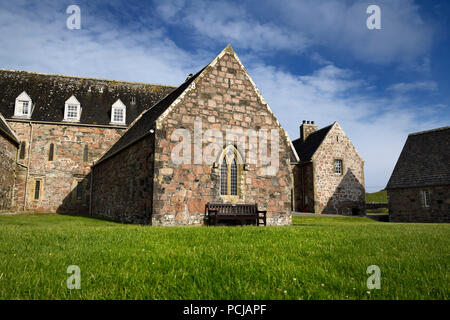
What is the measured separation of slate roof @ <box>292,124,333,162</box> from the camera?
33481 millimetres

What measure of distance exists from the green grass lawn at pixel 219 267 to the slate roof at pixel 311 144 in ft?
86.7

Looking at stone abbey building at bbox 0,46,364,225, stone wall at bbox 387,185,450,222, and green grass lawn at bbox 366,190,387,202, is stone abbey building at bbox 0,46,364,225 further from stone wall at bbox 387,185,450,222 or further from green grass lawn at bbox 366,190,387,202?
green grass lawn at bbox 366,190,387,202

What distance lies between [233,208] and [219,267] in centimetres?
955

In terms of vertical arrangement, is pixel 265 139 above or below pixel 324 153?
below

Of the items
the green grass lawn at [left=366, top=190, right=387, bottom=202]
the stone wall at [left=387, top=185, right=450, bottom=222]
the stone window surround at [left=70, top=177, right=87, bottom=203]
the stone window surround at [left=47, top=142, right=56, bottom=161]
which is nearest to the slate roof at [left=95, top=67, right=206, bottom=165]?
the stone window surround at [left=70, top=177, right=87, bottom=203]

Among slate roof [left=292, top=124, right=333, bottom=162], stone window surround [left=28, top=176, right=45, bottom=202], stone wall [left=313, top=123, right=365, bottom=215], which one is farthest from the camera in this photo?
slate roof [left=292, top=124, right=333, bottom=162]

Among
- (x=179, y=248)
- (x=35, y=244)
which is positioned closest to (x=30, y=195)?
(x=35, y=244)

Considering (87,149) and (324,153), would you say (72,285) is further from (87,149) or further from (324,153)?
(324,153)

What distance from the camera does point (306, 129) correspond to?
38562 millimetres

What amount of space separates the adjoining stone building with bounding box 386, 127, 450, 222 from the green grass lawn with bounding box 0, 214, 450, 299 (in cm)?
2182

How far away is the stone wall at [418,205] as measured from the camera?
83.6 ft
